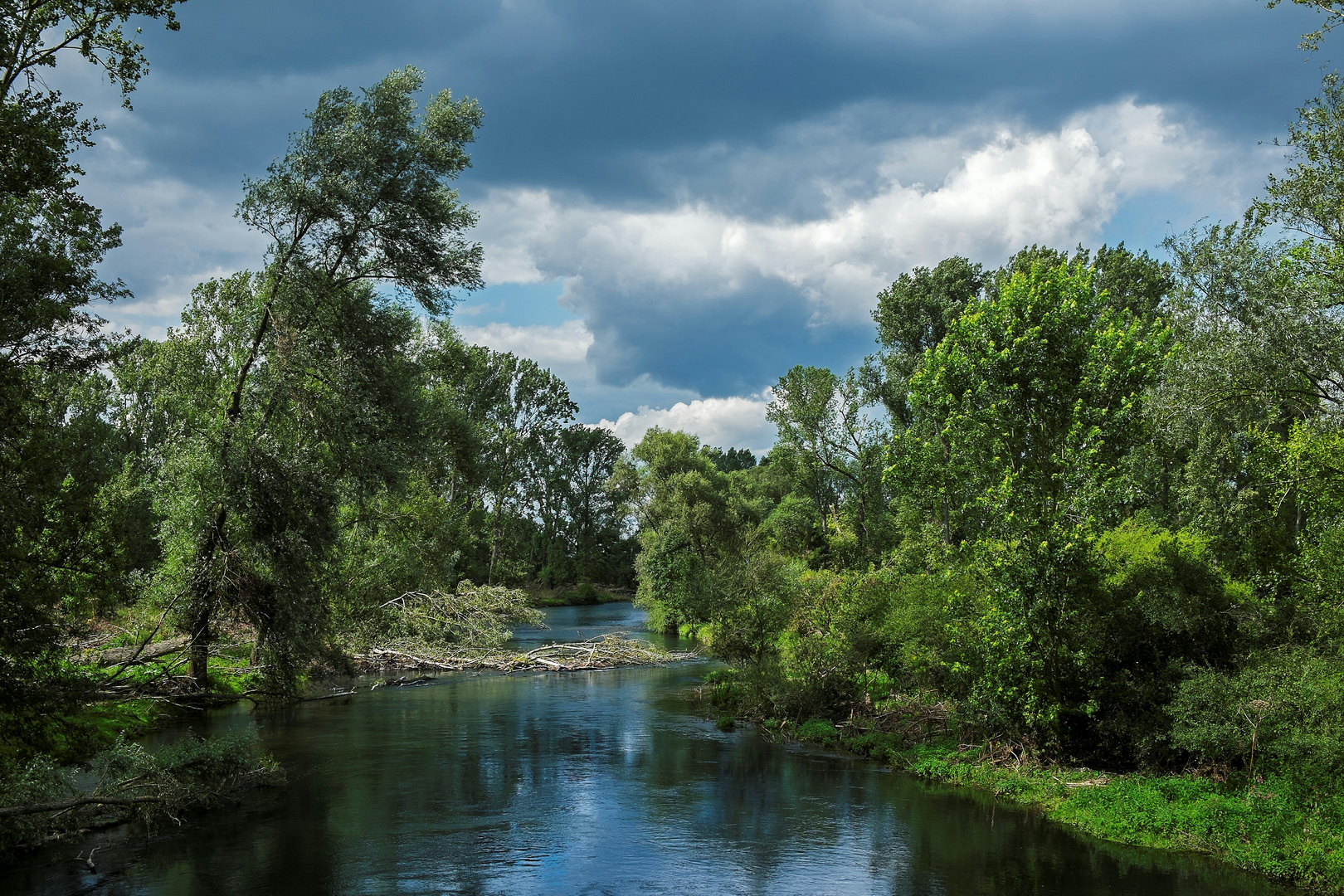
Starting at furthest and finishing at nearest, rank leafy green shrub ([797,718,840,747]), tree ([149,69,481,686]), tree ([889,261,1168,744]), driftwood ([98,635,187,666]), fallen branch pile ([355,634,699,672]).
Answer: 1. fallen branch pile ([355,634,699,672])
2. leafy green shrub ([797,718,840,747])
3. driftwood ([98,635,187,666])
4. tree ([149,69,481,686])
5. tree ([889,261,1168,744])

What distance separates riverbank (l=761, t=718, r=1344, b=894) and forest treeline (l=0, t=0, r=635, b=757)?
1655 cm

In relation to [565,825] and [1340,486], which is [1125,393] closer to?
[1340,486]

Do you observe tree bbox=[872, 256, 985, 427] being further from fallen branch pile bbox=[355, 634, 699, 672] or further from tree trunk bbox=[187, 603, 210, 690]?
tree trunk bbox=[187, 603, 210, 690]

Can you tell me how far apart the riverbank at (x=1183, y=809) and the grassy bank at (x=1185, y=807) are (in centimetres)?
1

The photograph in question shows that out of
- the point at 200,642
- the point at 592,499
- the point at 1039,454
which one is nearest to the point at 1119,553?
the point at 1039,454

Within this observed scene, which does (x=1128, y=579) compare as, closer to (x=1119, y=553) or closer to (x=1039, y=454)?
(x=1119, y=553)

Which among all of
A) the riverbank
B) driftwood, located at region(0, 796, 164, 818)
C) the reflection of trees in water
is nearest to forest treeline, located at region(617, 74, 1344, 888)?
the riverbank

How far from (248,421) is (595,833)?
13.7 metres

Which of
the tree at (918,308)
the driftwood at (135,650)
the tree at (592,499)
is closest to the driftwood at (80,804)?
the driftwood at (135,650)

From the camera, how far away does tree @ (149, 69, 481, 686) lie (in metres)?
21.2

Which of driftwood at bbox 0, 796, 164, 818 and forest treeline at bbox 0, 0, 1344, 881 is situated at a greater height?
forest treeline at bbox 0, 0, 1344, 881

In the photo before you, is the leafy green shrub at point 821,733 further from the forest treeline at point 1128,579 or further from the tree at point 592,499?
the tree at point 592,499

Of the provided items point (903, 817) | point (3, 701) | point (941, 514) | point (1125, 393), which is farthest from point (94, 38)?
point (941, 514)

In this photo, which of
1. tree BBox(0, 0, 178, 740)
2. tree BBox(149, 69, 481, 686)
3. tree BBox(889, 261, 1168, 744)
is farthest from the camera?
tree BBox(149, 69, 481, 686)
